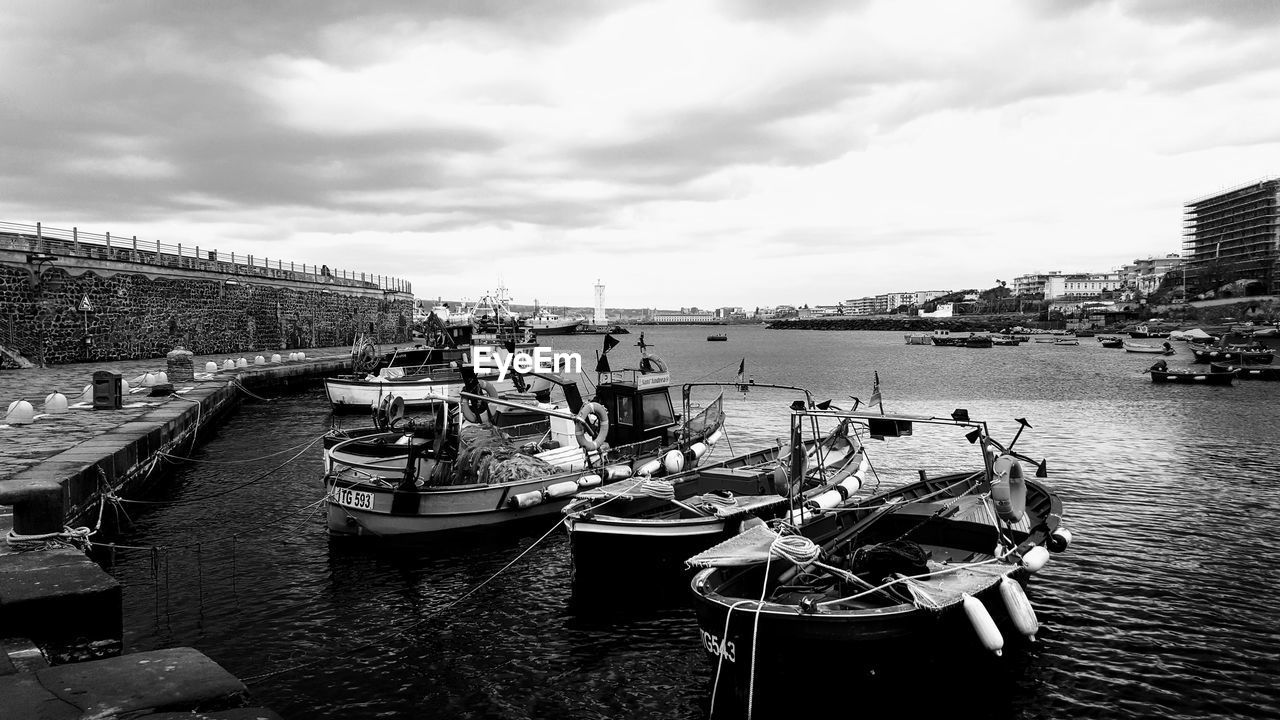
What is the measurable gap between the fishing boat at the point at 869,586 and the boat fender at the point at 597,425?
4.94 meters

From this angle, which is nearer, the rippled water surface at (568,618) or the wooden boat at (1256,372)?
the rippled water surface at (568,618)

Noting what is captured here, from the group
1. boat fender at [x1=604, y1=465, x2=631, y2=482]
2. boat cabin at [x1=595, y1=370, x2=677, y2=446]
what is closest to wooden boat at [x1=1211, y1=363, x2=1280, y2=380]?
boat cabin at [x1=595, y1=370, x2=677, y2=446]

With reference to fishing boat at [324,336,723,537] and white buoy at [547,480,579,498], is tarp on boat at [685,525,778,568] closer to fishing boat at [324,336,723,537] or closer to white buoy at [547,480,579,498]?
fishing boat at [324,336,723,537]

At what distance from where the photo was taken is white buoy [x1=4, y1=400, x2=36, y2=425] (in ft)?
55.9

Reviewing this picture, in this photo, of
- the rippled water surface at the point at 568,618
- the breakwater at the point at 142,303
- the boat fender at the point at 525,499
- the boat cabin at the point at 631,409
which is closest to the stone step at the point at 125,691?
the rippled water surface at the point at 568,618

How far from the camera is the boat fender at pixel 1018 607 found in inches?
329

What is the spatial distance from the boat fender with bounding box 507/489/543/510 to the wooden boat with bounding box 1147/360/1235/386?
49558mm

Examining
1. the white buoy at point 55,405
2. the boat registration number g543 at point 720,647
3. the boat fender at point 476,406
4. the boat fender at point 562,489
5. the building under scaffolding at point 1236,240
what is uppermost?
the building under scaffolding at point 1236,240

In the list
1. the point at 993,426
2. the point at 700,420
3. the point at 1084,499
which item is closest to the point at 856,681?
the point at 700,420

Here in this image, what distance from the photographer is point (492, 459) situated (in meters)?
14.6

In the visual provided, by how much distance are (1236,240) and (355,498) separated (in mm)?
216066

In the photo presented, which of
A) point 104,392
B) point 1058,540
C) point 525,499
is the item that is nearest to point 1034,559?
point 1058,540

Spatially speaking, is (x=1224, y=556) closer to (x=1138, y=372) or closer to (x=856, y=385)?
(x=856, y=385)

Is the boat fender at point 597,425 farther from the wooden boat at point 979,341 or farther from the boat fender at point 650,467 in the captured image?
the wooden boat at point 979,341
